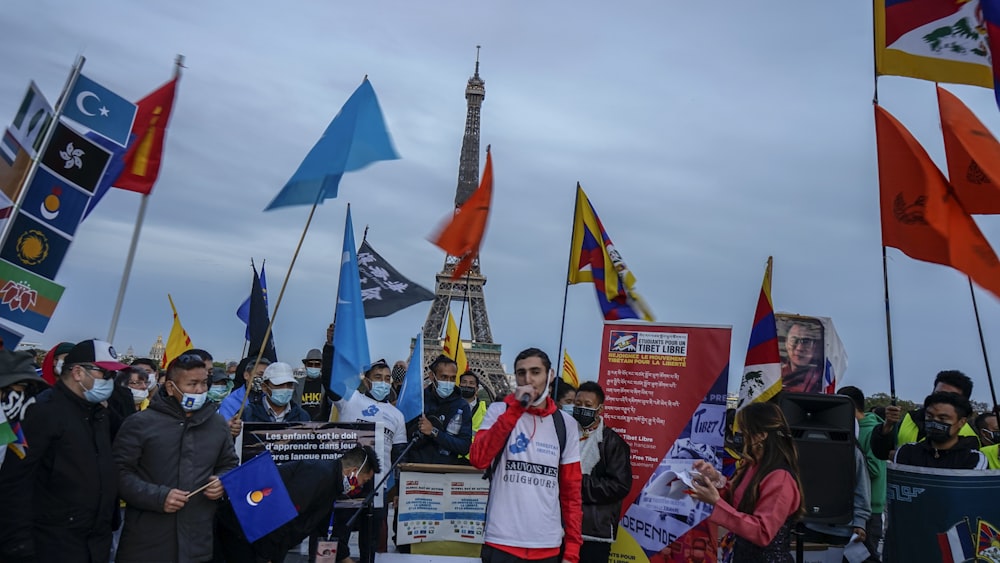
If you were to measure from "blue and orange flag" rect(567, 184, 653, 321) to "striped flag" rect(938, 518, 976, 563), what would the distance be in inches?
163

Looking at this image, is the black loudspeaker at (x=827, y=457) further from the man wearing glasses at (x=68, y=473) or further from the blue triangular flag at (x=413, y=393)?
the man wearing glasses at (x=68, y=473)

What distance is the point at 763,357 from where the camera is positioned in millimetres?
8406

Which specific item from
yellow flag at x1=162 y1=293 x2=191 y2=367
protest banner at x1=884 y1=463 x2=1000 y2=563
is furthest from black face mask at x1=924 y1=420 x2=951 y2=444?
yellow flag at x1=162 y1=293 x2=191 y2=367

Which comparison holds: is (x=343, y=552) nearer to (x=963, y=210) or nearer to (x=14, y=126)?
(x=14, y=126)

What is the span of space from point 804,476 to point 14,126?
5955 mm

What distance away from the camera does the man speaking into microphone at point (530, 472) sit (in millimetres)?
5242

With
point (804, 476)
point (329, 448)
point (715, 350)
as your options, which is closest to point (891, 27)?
point (715, 350)

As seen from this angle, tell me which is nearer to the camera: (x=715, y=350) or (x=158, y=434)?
(x=158, y=434)

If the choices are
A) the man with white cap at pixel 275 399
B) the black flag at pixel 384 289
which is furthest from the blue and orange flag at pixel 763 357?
the black flag at pixel 384 289

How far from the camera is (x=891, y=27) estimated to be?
728 centimetres

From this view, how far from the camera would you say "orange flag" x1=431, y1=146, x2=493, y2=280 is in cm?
892

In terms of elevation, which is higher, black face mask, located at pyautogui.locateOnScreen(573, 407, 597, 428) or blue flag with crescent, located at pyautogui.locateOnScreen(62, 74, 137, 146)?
blue flag with crescent, located at pyautogui.locateOnScreen(62, 74, 137, 146)

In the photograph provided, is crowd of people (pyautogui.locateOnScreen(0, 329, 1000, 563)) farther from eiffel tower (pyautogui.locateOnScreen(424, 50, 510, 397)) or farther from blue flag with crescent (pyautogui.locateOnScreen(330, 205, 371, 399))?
eiffel tower (pyautogui.locateOnScreen(424, 50, 510, 397))

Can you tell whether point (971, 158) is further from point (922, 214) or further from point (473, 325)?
point (473, 325)
